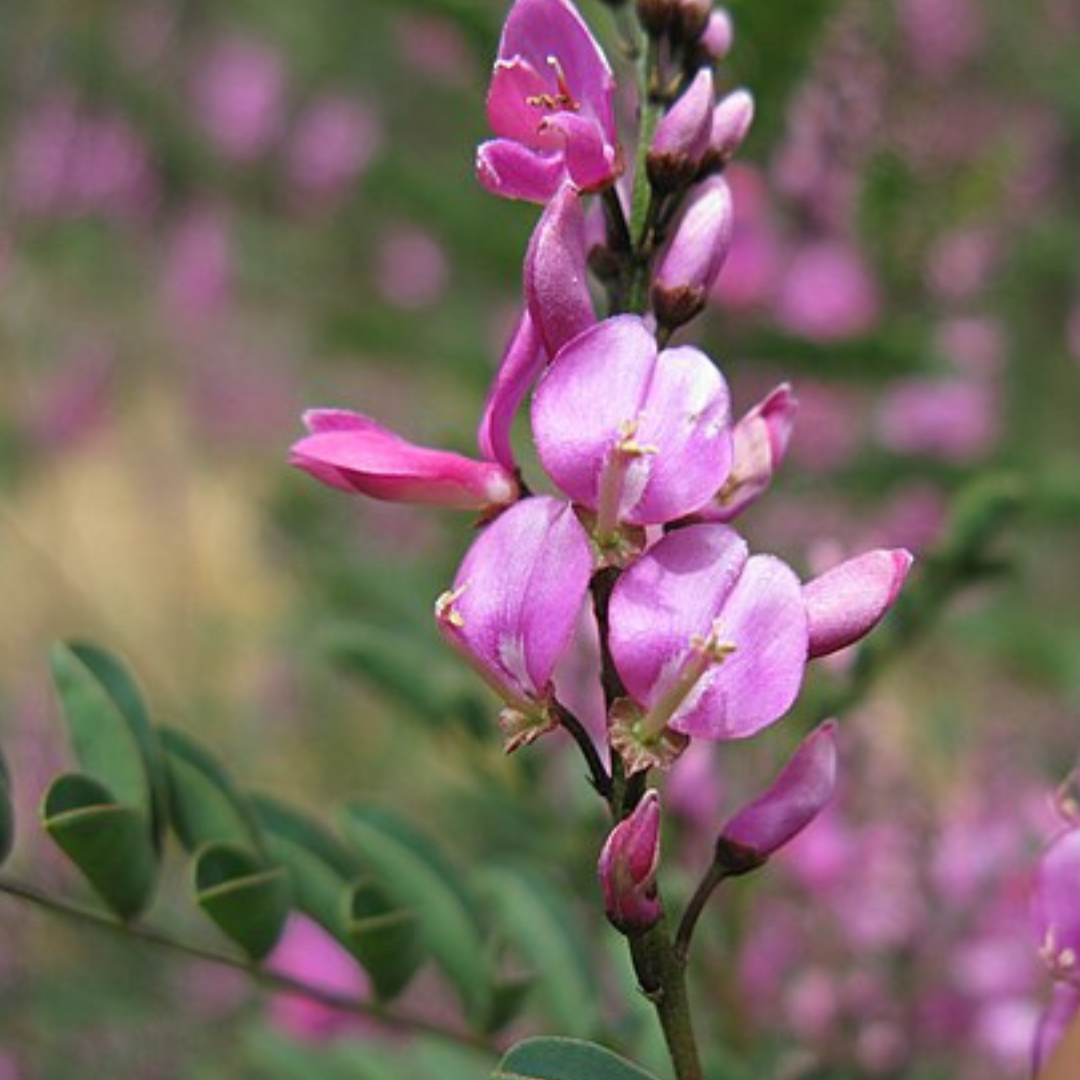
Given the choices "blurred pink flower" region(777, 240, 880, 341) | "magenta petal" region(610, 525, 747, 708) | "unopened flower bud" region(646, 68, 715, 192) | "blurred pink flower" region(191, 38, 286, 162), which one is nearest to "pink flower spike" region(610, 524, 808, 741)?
"magenta petal" region(610, 525, 747, 708)

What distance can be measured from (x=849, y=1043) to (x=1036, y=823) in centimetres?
21

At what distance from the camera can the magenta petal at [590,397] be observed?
54cm

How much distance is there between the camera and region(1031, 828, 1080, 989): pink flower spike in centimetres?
59

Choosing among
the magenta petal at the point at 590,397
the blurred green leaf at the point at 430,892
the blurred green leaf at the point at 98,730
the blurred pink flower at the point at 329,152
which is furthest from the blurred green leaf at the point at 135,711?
the blurred pink flower at the point at 329,152

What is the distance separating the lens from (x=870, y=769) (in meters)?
1.27

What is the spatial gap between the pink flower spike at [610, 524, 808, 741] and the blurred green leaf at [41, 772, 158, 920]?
0.22 m

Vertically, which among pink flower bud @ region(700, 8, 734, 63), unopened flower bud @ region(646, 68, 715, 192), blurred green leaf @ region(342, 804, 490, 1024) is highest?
pink flower bud @ region(700, 8, 734, 63)

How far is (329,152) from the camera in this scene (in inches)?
109

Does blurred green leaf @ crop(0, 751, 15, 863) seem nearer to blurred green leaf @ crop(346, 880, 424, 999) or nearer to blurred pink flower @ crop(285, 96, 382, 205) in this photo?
blurred green leaf @ crop(346, 880, 424, 999)

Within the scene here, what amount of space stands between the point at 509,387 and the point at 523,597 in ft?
0.23

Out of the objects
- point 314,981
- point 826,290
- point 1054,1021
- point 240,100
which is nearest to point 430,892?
point 1054,1021

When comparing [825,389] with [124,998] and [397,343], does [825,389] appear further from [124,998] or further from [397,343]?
[124,998]

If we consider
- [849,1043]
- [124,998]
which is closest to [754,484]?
[849,1043]

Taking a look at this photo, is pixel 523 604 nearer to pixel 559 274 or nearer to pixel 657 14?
pixel 559 274
